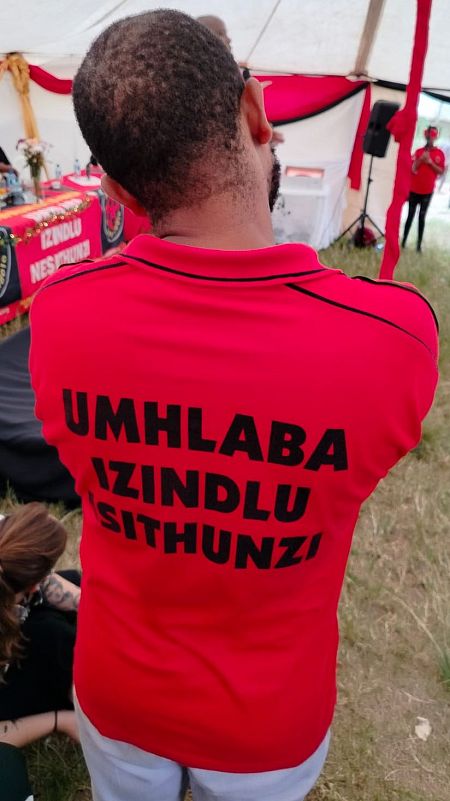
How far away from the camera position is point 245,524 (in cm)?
64

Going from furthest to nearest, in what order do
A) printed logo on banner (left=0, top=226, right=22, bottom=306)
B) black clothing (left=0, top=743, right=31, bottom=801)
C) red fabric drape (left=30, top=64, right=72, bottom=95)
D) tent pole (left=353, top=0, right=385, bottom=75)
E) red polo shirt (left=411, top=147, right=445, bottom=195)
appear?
red polo shirt (left=411, top=147, right=445, bottom=195)
red fabric drape (left=30, top=64, right=72, bottom=95)
tent pole (left=353, top=0, right=385, bottom=75)
printed logo on banner (left=0, top=226, right=22, bottom=306)
black clothing (left=0, top=743, right=31, bottom=801)

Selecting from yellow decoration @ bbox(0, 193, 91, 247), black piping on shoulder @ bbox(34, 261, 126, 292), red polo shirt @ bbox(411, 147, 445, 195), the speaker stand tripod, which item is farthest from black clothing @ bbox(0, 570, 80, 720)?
red polo shirt @ bbox(411, 147, 445, 195)

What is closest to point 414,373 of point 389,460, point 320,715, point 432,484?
point 389,460

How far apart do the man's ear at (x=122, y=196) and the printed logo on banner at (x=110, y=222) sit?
188 inches

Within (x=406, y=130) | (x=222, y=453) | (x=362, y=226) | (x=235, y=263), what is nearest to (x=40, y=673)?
(x=222, y=453)

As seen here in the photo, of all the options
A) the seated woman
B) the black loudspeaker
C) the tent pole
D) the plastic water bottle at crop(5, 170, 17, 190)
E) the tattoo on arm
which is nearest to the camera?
the seated woman

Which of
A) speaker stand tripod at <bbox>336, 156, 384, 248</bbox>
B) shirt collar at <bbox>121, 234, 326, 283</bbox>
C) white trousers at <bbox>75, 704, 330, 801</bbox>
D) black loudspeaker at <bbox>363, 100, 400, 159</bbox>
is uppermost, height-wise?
shirt collar at <bbox>121, 234, 326, 283</bbox>

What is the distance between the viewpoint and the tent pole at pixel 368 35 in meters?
5.66

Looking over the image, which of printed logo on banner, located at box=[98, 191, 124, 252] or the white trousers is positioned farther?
printed logo on banner, located at box=[98, 191, 124, 252]

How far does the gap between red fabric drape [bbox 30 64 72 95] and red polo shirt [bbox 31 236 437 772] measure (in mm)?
7368

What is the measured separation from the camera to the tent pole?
5.66 m

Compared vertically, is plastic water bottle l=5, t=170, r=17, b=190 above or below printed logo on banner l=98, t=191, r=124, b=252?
above

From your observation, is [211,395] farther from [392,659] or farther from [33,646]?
[392,659]

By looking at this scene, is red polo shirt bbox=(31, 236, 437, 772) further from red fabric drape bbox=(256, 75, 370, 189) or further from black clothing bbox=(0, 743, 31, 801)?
red fabric drape bbox=(256, 75, 370, 189)
